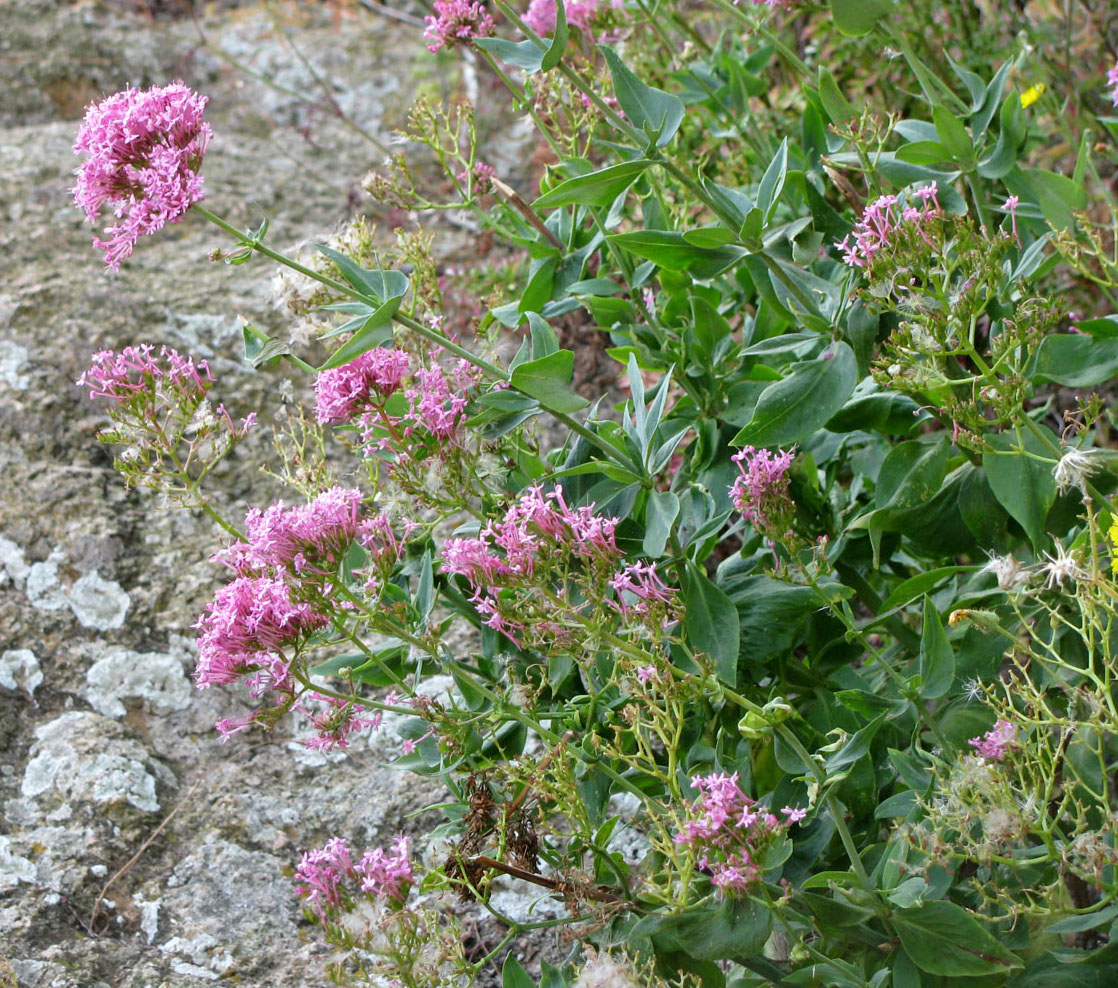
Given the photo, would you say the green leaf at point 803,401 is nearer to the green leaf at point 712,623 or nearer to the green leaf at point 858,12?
the green leaf at point 712,623

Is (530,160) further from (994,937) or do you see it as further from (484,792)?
(994,937)

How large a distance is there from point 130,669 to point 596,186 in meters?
1.37

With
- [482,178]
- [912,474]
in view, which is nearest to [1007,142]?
[912,474]

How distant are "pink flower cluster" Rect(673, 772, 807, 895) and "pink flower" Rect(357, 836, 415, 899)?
0.34 m

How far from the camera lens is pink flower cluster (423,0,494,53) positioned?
179 cm

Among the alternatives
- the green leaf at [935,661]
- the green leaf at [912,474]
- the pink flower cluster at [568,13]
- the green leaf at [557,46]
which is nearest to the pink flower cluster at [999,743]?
the green leaf at [935,661]

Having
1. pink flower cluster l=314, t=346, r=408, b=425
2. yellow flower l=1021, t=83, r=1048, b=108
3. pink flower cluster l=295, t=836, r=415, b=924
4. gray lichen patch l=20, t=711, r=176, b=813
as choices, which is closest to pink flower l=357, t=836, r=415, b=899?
pink flower cluster l=295, t=836, r=415, b=924

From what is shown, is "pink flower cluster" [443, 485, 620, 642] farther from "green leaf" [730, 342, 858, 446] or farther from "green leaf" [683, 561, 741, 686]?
"green leaf" [730, 342, 858, 446]

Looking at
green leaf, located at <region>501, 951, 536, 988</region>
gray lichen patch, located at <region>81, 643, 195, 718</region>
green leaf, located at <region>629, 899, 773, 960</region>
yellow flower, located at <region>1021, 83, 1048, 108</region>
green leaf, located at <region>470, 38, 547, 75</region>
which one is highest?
green leaf, located at <region>470, 38, 547, 75</region>

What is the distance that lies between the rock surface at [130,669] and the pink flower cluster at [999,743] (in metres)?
0.80

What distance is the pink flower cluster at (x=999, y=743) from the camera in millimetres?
1284

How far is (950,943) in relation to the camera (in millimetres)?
1305

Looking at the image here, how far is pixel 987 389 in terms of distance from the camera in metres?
1.36

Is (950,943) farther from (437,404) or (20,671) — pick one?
(20,671)
